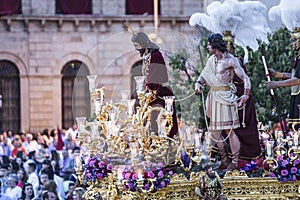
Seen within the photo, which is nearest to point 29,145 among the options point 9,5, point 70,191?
point 70,191

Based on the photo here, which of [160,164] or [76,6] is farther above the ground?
[76,6]

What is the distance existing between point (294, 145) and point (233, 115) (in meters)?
0.96

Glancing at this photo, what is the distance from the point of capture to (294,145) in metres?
13.6

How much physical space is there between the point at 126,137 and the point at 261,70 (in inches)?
295

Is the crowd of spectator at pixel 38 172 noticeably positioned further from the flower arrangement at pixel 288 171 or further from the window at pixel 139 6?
the window at pixel 139 6

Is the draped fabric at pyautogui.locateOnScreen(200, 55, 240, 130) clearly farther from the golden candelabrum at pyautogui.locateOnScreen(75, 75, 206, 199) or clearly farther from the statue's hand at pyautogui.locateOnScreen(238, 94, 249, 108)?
Answer: the golden candelabrum at pyautogui.locateOnScreen(75, 75, 206, 199)

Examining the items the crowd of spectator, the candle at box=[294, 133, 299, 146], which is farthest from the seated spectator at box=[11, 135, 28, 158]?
the candle at box=[294, 133, 299, 146]

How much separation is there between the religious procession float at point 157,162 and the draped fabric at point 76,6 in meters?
21.4

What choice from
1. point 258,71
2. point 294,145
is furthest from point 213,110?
point 258,71

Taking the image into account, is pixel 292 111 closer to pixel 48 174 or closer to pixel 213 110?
pixel 213 110

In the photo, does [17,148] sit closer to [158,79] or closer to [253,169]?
[158,79]

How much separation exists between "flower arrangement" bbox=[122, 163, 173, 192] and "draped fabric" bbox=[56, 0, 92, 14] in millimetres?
22600

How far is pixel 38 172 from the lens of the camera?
20297 millimetres

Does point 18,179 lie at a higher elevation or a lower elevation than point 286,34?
lower
